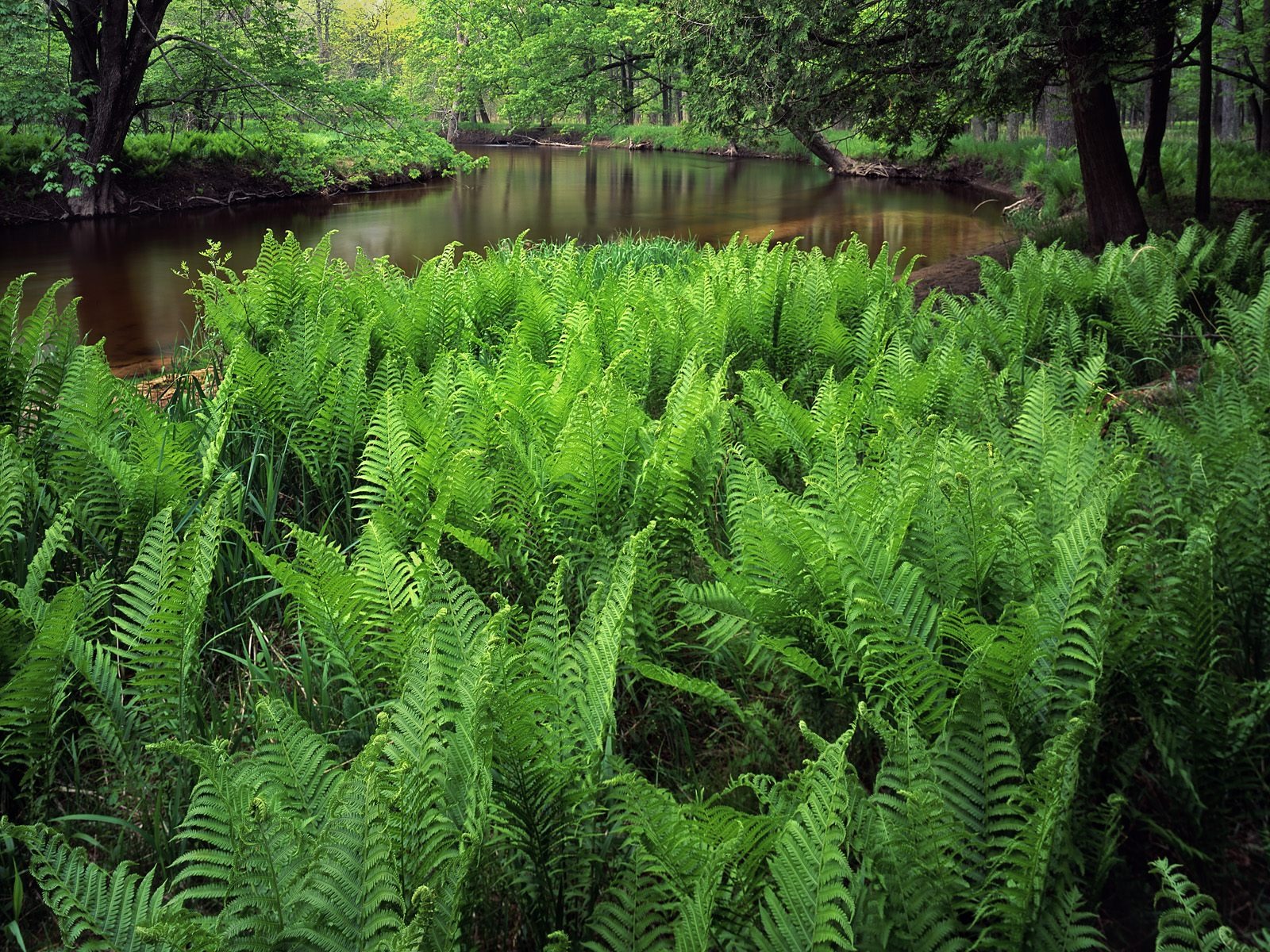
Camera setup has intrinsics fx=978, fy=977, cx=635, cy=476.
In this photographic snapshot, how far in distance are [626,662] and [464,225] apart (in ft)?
52.9

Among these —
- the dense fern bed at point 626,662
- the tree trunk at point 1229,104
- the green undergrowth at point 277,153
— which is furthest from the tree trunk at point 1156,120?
the tree trunk at point 1229,104

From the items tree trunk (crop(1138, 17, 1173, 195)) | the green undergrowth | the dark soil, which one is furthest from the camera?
the dark soil

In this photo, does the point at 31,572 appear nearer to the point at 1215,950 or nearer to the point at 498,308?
the point at 1215,950

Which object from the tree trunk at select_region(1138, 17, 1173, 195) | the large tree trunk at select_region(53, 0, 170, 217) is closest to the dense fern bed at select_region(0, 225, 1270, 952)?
the tree trunk at select_region(1138, 17, 1173, 195)

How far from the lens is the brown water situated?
11.7m

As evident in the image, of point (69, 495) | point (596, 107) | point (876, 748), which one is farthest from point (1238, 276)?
point (596, 107)

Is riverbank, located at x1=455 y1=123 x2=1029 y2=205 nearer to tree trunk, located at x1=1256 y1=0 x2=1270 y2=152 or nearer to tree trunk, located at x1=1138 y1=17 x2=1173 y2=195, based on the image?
tree trunk, located at x1=1138 y1=17 x2=1173 y2=195

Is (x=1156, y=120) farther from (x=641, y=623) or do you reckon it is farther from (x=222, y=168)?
(x=222, y=168)

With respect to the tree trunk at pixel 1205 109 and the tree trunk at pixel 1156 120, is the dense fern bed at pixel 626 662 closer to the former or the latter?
the tree trunk at pixel 1205 109

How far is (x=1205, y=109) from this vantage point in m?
8.91

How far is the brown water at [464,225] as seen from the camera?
11.7m

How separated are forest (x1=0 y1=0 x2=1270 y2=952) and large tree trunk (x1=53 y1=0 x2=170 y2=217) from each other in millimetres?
14185

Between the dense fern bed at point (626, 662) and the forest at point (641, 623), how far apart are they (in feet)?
0.04

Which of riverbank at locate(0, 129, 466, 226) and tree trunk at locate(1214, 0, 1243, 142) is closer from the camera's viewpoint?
riverbank at locate(0, 129, 466, 226)
